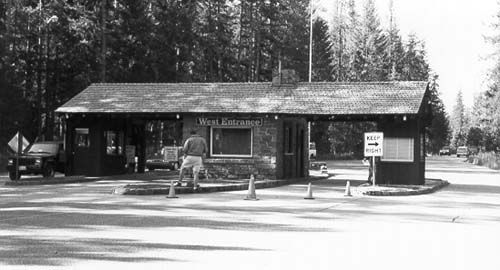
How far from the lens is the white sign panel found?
22.9 m

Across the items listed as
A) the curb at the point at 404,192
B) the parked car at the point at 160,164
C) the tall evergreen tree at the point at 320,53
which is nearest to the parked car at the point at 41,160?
the parked car at the point at 160,164

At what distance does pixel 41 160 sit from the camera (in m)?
28.0

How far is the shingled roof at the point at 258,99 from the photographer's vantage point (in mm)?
27500

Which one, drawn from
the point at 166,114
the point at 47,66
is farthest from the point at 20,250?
the point at 47,66

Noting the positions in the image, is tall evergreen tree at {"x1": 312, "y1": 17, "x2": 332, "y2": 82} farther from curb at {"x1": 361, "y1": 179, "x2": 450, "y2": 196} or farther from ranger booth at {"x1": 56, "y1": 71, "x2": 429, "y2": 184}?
curb at {"x1": 361, "y1": 179, "x2": 450, "y2": 196}

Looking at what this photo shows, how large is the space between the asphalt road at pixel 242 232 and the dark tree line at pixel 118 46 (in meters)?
25.7

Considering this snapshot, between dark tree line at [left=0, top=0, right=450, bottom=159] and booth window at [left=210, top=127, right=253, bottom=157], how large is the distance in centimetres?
1651

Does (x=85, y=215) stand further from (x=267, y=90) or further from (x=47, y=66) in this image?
(x=47, y=66)

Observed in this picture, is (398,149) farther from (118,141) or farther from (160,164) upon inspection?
(160,164)

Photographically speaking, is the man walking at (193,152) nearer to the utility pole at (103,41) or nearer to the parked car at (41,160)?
the parked car at (41,160)

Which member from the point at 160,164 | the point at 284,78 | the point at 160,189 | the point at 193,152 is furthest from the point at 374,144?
the point at 160,164

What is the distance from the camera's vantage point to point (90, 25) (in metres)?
43.0

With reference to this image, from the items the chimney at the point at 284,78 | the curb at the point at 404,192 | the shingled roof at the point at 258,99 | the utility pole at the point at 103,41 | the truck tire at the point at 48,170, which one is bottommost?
the curb at the point at 404,192

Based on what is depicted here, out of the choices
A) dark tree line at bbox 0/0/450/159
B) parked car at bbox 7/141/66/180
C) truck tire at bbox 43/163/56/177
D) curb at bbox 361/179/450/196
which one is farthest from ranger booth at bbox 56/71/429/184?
dark tree line at bbox 0/0/450/159
